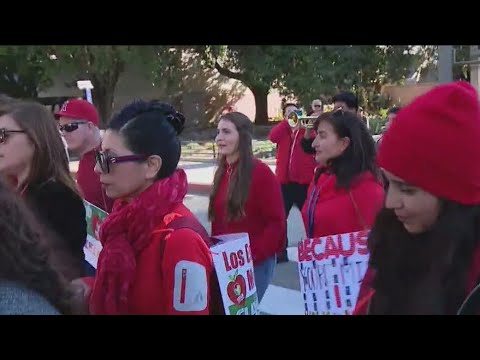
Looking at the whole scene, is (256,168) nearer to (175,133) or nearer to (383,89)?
(175,133)

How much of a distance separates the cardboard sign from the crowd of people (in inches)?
4.7

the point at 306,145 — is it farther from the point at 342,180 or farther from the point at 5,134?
the point at 5,134

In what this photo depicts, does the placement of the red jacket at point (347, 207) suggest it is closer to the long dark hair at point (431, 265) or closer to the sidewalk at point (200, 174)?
the long dark hair at point (431, 265)

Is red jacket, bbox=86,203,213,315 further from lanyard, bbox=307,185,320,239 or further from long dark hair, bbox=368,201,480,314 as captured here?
lanyard, bbox=307,185,320,239

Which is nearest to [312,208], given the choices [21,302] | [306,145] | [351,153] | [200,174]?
[351,153]

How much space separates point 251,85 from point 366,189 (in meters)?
26.2

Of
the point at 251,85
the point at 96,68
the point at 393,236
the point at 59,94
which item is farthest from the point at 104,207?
the point at 59,94

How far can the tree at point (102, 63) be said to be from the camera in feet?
77.2

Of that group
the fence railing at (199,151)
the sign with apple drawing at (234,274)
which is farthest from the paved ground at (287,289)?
the fence railing at (199,151)

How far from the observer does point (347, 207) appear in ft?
12.1

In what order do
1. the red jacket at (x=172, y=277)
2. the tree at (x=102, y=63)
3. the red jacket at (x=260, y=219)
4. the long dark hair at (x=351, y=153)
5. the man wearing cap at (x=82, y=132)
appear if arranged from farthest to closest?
1. the tree at (x=102, y=63)
2. the man wearing cap at (x=82, y=132)
3. the red jacket at (x=260, y=219)
4. the long dark hair at (x=351, y=153)
5. the red jacket at (x=172, y=277)

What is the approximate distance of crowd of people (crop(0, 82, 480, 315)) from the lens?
178 centimetres

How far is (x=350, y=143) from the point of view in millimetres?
3889

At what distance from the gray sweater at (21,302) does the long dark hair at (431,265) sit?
916mm
